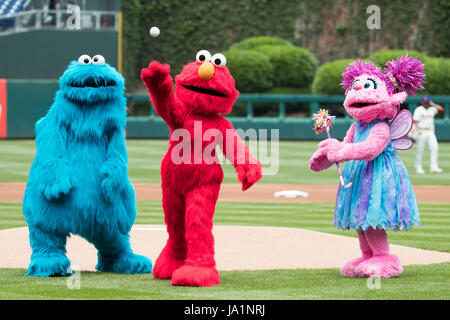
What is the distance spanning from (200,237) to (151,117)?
25359 mm

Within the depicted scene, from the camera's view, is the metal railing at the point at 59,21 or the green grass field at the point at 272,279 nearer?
the green grass field at the point at 272,279

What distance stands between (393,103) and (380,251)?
1.17 m

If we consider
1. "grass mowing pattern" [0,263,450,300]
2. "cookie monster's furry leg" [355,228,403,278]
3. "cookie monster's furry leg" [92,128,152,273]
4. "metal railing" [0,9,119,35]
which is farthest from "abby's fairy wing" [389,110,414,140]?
"metal railing" [0,9,119,35]

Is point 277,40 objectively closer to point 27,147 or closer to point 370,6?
point 370,6

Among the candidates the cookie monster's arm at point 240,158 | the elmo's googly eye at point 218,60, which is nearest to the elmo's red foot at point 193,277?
the cookie monster's arm at point 240,158

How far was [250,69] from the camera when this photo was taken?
3212 centimetres

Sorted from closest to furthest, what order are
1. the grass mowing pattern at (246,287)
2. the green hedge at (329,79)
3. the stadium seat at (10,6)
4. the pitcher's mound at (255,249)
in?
the grass mowing pattern at (246,287)
the pitcher's mound at (255,249)
the green hedge at (329,79)
the stadium seat at (10,6)

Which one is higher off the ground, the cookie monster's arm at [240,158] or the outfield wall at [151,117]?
the outfield wall at [151,117]

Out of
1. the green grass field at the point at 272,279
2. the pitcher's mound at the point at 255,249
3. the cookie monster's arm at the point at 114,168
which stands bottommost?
the pitcher's mound at the point at 255,249

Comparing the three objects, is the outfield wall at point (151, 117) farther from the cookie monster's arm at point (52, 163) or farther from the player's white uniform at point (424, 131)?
the cookie monster's arm at point (52, 163)

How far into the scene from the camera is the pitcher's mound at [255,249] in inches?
296

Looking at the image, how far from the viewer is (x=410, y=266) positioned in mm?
7285

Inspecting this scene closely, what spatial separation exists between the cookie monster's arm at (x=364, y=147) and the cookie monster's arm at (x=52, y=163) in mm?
2009

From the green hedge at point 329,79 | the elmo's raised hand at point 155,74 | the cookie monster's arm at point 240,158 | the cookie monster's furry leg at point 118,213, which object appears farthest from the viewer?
the green hedge at point 329,79
